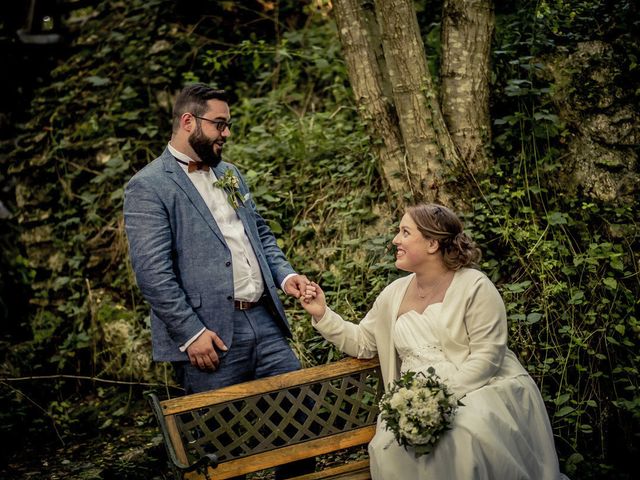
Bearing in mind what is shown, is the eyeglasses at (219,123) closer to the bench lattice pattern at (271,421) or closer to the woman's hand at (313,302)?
the woman's hand at (313,302)

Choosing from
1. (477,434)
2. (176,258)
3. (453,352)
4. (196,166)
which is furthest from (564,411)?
(196,166)

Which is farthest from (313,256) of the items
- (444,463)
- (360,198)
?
(444,463)

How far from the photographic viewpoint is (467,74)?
15.5ft

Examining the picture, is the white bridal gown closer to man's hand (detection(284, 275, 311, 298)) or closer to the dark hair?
man's hand (detection(284, 275, 311, 298))

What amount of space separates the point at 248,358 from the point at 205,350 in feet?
0.98

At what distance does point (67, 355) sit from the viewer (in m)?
5.91

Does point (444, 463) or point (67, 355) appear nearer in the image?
point (444, 463)

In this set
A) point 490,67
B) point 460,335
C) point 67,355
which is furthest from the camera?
point 67,355

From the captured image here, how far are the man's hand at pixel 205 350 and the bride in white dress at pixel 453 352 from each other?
520 mm

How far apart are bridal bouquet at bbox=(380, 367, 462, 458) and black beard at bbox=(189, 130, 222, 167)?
4.89 feet

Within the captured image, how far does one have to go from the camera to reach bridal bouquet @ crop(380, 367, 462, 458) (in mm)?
2918

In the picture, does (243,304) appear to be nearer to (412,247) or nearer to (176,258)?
(176,258)

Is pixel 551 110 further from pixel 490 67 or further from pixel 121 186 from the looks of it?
pixel 121 186

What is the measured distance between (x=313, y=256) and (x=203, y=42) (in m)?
3.08
